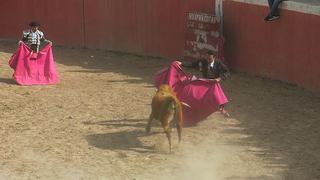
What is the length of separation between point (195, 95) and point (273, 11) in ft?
13.2

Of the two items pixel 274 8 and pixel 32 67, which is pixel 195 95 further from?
pixel 32 67

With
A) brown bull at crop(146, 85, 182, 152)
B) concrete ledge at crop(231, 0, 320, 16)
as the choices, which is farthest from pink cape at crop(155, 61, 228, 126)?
concrete ledge at crop(231, 0, 320, 16)

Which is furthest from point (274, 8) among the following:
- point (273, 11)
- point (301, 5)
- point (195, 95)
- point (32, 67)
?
point (32, 67)

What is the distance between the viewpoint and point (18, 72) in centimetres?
1326

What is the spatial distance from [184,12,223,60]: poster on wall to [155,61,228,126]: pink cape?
4.36 metres

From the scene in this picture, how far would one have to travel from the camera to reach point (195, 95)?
1007cm

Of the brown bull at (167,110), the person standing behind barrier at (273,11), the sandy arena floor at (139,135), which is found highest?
the person standing behind barrier at (273,11)

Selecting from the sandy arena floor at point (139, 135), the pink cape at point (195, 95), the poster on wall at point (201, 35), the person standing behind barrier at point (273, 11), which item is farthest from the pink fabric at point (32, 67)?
the person standing behind barrier at point (273, 11)

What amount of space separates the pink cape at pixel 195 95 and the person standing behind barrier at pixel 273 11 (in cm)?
371

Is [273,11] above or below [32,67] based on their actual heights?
above

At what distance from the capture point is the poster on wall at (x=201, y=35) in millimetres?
14586

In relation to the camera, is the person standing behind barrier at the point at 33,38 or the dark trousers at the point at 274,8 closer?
the dark trousers at the point at 274,8

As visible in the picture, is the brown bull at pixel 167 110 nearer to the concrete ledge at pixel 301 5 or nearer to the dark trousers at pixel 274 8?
the concrete ledge at pixel 301 5

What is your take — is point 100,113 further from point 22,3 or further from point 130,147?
point 22,3
